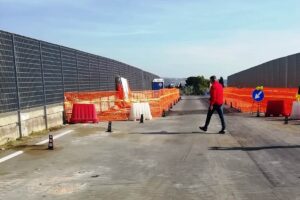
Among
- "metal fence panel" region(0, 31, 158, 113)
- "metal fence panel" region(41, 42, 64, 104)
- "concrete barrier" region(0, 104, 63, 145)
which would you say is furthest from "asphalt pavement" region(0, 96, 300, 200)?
"metal fence panel" region(41, 42, 64, 104)

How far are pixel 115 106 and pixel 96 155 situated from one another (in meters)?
13.5

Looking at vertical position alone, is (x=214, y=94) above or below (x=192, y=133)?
above

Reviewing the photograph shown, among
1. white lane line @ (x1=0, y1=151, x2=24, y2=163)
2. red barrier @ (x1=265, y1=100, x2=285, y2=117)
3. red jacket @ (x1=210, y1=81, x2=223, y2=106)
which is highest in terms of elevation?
red jacket @ (x1=210, y1=81, x2=223, y2=106)

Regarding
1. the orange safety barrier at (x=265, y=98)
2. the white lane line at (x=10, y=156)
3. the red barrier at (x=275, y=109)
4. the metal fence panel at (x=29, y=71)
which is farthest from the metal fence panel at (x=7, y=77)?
the orange safety barrier at (x=265, y=98)

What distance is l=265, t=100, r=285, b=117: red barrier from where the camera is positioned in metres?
23.1

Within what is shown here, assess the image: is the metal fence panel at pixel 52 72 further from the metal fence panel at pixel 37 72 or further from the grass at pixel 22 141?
the grass at pixel 22 141

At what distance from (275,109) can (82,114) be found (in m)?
8.75

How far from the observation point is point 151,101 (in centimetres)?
2652

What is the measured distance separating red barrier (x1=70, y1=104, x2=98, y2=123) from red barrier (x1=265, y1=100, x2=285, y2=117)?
26.2 ft

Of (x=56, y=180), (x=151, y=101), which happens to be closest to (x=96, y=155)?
(x=56, y=180)

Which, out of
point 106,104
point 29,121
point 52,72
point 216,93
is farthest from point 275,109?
point 29,121

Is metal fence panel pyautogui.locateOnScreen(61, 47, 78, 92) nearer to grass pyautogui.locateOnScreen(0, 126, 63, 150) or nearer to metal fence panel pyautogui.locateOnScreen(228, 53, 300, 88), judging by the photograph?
grass pyautogui.locateOnScreen(0, 126, 63, 150)

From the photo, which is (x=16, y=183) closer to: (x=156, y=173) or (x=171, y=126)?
(x=156, y=173)

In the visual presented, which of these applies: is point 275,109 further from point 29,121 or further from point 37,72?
point 29,121
